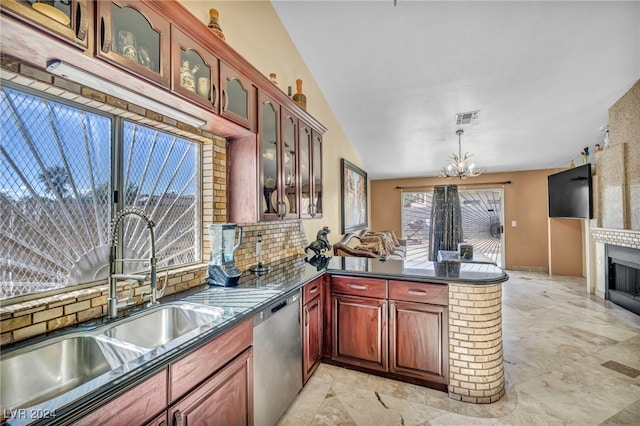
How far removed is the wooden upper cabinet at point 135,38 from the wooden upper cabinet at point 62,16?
0.04m

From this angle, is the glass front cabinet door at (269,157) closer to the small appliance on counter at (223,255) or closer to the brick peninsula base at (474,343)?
the small appliance on counter at (223,255)

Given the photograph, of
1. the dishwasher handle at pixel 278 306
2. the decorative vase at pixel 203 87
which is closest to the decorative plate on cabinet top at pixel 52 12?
the decorative vase at pixel 203 87

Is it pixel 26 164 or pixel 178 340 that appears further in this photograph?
pixel 26 164

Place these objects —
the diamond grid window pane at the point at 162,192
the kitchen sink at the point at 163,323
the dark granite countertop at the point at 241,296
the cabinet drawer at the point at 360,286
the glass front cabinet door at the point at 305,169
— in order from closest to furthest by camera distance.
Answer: the dark granite countertop at the point at 241,296, the kitchen sink at the point at 163,323, the diamond grid window pane at the point at 162,192, the cabinet drawer at the point at 360,286, the glass front cabinet door at the point at 305,169

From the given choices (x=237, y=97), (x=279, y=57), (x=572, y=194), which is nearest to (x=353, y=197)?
(x=279, y=57)

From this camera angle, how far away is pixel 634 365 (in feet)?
8.03

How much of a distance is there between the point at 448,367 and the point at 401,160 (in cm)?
440

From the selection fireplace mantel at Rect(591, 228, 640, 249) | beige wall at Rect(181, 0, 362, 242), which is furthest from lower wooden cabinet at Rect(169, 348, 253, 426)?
fireplace mantel at Rect(591, 228, 640, 249)

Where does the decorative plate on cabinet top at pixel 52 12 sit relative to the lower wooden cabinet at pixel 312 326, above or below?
above

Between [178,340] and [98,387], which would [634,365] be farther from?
[98,387]

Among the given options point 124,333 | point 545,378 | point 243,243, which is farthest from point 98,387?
point 545,378

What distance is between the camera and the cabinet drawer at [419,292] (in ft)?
6.66

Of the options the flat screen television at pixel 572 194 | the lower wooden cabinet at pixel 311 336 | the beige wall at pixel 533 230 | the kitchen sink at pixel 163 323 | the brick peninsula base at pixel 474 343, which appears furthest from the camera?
the beige wall at pixel 533 230

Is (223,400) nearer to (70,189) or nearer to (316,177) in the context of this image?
(70,189)
